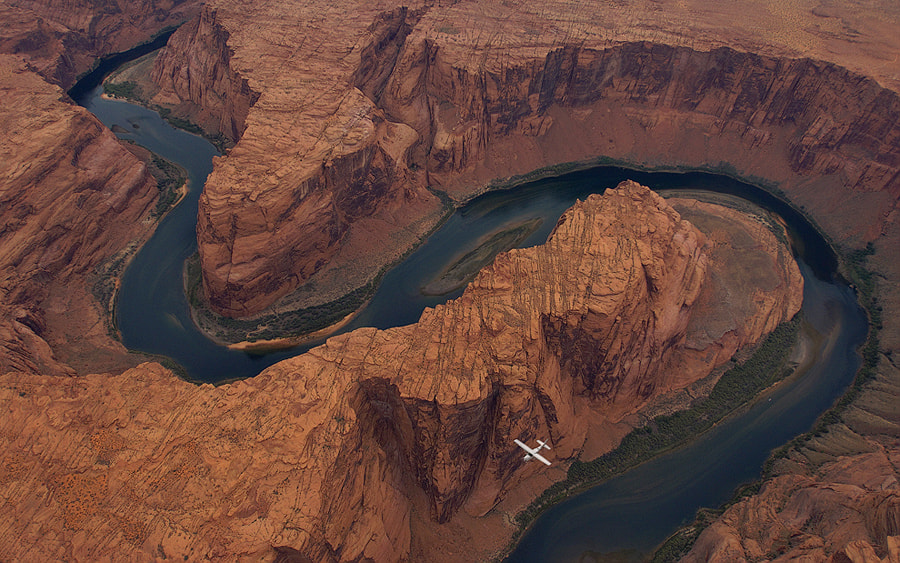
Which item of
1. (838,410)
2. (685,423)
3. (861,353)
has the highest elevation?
(861,353)

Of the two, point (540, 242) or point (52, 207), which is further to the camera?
point (540, 242)

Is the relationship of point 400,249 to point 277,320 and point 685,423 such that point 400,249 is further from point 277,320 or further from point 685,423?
point 685,423

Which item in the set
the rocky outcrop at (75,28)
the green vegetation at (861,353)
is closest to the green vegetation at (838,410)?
the green vegetation at (861,353)

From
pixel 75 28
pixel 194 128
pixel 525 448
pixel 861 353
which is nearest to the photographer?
pixel 525 448

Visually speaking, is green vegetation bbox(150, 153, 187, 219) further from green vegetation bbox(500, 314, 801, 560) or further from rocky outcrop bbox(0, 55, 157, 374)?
green vegetation bbox(500, 314, 801, 560)

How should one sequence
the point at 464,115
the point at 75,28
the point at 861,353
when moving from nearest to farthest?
the point at 861,353, the point at 464,115, the point at 75,28

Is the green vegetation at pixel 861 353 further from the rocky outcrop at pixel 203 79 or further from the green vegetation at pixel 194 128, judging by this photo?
the green vegetation at pixel 194 128

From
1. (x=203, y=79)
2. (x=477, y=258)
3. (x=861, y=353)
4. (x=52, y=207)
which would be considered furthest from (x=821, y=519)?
(x=203, y=79)
